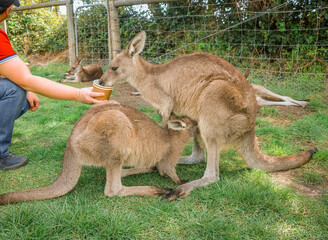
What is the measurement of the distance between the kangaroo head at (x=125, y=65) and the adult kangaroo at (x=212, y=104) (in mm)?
178

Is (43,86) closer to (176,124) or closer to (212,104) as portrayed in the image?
(176,124)

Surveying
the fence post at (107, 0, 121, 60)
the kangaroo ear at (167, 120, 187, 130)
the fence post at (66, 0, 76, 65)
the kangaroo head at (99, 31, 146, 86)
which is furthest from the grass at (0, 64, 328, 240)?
the fence post at (66, 0, 76, 65)

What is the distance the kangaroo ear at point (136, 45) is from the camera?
3.62m

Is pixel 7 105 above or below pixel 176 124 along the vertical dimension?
above

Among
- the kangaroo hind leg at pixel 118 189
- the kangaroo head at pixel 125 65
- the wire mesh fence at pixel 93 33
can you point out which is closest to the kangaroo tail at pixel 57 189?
the kangaroo hind leg at pixel 118 189

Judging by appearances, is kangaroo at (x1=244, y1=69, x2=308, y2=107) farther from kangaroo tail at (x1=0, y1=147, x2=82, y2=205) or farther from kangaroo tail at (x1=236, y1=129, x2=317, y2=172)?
kangaroo tail at (x1=0, y1=147, x2=82, y2=205)

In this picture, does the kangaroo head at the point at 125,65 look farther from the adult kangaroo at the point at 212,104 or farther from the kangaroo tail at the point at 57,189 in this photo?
the kangaroo tail at the point at 57,189

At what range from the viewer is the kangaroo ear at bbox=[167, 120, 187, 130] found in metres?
2.94

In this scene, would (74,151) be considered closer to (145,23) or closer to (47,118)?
(47,118)

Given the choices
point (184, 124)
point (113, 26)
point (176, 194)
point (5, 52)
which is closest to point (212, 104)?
point (184, 124)

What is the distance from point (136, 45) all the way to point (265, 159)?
211 centimetres

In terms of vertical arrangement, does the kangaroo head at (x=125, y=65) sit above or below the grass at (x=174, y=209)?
above

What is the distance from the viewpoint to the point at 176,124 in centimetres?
297

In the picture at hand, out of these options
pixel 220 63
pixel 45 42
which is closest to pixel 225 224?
pixel 220 63
